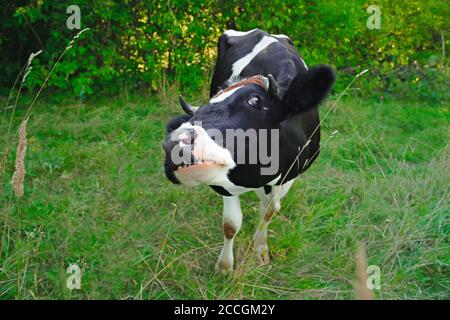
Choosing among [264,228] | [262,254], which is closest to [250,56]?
[264,228]

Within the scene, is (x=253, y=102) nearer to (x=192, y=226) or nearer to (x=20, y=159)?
(x=20, y=159)

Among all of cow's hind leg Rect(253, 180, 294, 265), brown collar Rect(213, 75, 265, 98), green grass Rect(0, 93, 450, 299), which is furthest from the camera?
cow's hind leg Rect(253, 180, 294, 265)

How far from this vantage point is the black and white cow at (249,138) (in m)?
2.55

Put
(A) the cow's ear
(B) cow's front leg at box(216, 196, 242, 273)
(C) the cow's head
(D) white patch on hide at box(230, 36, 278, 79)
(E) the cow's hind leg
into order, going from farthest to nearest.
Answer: (D) white patch on hide at box(230, 36, 278, 79)
(E) the cow's hind leg
(B) cow's front leg at box(216, 196, 242, 273)
(A) the cow's ear
(C) the cow's head

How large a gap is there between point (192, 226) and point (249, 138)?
4.22 ft

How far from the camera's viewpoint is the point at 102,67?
6449mm

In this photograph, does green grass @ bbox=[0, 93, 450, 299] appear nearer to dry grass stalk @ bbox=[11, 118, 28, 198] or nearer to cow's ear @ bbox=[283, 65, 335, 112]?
dry grass stalk @ bbox=[11, 118, 28, 198]

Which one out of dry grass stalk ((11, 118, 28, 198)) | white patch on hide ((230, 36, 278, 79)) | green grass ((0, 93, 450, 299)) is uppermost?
dry grass stalk ((11, 118, 28, 198))

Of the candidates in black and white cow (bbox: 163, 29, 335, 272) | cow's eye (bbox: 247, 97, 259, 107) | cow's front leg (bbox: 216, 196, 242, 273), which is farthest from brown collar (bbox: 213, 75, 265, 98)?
cow's front leg (bbox: 216, 196, 242, 273)

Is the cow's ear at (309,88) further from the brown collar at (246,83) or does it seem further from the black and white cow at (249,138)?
the brown collar at (246,83)

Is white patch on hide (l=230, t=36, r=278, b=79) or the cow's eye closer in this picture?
the cow's eye

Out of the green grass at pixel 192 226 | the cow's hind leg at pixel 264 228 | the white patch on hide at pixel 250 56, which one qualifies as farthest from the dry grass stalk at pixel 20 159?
the white patch on hide at pixel 250 56

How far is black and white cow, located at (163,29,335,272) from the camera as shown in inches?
100

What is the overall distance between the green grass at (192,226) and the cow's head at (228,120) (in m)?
0.70
